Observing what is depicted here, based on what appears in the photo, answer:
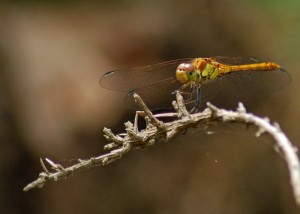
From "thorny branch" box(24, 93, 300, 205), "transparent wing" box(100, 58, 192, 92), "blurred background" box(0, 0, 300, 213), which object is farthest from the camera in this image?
"blurred background" box(0, 0, 300, 213)

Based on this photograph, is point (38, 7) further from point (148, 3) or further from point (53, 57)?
point (148, 3)

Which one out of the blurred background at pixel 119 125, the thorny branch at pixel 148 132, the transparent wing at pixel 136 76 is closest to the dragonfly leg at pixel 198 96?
the transparent wing at pixel 136 76

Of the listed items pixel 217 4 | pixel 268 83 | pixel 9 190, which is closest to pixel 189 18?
pixel 217 4

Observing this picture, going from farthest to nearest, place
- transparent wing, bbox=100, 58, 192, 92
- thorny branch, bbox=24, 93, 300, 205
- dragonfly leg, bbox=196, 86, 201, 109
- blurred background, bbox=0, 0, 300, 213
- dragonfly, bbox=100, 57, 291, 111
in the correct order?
blurred background, bbox=0, 0, 300, 213 < transparent wing, bbox=100, 58, 192, 92 < dragonfly, bbox=100, 57, 291, 111 < dragonfly leg, bbox=196, 86, 201, 109 < thorny branch, bbox=24, 93, 300, 205

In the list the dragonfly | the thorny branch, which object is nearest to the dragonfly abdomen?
the dragonfly

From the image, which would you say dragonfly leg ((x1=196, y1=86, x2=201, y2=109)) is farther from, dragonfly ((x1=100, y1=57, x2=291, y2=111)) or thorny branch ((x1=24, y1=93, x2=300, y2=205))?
thorny branch ((x1=24, y1=93, x2=300, y2=205))

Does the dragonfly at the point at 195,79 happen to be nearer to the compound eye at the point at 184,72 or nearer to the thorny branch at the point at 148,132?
the compound eye at the point at 184,72
